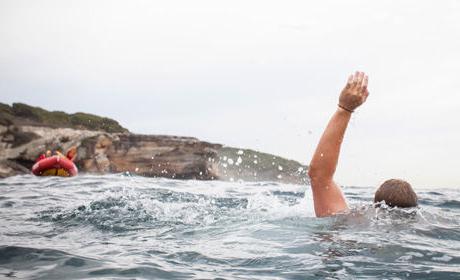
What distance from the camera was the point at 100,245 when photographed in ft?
17.4

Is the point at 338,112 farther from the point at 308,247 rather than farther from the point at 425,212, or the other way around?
the point at 425,212

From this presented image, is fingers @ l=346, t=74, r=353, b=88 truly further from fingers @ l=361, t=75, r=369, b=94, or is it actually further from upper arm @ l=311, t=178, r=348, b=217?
upper arm @ l=311, t=178, r=348, b=217

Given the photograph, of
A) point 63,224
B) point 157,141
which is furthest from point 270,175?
point 63,224

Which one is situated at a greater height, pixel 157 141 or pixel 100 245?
pixel 157 141

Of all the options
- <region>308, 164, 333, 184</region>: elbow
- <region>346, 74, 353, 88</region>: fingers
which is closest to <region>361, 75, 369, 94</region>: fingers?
<region>346, 74, 353, 88</region>: fingers

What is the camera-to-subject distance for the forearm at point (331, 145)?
482 cm

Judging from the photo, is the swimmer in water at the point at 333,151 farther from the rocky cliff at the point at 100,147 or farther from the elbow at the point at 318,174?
the rocky cliff at the point at 100,147

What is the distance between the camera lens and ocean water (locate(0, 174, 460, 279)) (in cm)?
410

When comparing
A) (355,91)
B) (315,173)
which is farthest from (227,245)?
(355,91)

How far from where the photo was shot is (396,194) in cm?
570

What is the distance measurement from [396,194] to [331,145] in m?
1.45

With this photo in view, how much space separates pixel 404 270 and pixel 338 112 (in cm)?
167

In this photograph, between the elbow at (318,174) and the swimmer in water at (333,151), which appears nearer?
the swimmer in water at (333,151)

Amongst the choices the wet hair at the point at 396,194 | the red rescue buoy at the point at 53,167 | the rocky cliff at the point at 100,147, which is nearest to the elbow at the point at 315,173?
the wet hair at the point at 396,194
